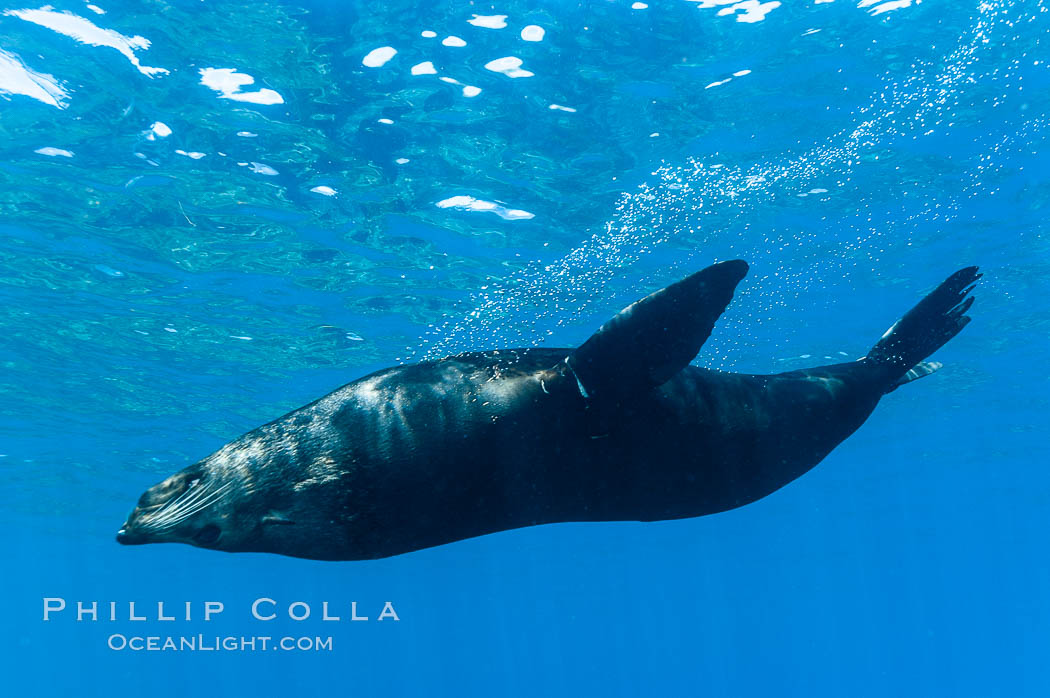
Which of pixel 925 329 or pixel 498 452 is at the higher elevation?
pixel 925 329

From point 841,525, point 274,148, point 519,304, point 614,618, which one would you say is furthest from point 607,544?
point 614,618

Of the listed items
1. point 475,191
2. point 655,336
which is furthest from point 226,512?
point 475,191

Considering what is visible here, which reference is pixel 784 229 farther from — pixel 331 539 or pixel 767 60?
pixel 331 539

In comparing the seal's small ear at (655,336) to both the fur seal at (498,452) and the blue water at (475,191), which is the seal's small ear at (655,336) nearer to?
the fur seal at (498,452)

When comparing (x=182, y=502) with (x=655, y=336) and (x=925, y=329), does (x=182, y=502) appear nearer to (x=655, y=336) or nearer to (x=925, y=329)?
(x=655, y=336)

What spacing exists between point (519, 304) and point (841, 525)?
34.4 meters

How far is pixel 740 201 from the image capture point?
40.0ft

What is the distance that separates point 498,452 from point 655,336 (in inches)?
39.7

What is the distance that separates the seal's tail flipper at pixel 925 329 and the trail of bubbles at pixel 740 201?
586cm

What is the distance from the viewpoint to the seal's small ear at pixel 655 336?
11.1 ft

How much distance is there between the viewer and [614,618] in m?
83.1

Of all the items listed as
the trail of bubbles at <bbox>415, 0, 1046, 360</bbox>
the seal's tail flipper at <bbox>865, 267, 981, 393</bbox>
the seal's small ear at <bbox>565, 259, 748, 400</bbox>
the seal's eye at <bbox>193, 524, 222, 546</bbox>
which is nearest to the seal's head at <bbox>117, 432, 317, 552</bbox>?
the seal's eye at <bbox>193, 524, 222, 546</bbox>

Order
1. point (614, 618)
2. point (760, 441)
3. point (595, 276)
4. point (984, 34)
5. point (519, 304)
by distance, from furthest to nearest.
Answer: point (614, 618) < point (519, 304) < point (595, 276) < point (984, 34) < point (760, 441)

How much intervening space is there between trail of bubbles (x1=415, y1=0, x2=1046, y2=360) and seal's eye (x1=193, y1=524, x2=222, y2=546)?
9.74 m
